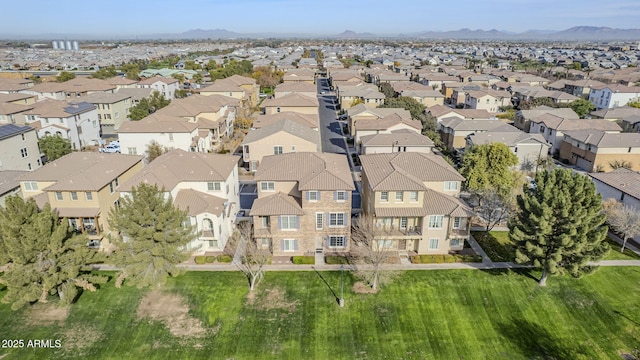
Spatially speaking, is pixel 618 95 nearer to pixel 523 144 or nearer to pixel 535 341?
pixel 523 144

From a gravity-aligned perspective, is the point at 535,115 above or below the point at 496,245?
above

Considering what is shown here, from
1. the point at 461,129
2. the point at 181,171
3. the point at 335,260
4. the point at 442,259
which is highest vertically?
the point at 181,171

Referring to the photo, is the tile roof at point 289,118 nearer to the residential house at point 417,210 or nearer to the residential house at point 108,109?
the residential house at point 417,210

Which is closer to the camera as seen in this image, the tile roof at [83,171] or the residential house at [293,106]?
the tile roof at [83,171]

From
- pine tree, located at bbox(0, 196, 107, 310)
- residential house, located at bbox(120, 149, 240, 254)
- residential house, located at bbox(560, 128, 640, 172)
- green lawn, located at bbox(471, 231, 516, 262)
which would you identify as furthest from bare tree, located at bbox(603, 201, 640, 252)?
pine tree, located at bbox(0, 196, 107, 310)

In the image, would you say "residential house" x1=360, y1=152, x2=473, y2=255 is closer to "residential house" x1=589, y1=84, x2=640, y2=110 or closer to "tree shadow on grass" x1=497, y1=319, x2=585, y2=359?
"tree shadow on grass" x1=497, y1=319, x2=585, y2=359

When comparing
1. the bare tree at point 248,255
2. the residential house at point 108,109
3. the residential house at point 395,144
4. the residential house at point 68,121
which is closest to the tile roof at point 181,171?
the bare tree at point 248,255

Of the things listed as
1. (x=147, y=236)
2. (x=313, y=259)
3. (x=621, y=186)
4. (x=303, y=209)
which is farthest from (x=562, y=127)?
(x=147, y=236)
